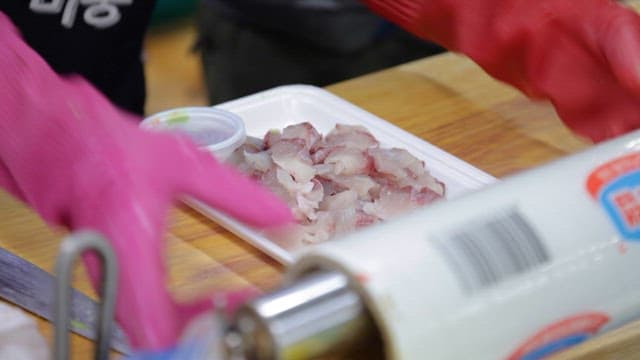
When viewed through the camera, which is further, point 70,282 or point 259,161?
point 259,161

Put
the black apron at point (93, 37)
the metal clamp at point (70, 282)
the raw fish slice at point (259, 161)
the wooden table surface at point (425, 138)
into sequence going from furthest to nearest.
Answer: the black apron at point (93, 37) → the raw fish slice at point (259, 161) → the wooden table surface at point (425, 138) → the metal clamp at point (70, 282)

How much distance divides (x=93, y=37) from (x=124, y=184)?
72 cm

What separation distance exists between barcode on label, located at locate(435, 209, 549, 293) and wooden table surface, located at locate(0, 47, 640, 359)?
233 mm

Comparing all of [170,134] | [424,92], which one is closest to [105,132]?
[170,134]

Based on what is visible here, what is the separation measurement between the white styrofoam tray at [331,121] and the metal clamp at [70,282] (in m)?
0.38

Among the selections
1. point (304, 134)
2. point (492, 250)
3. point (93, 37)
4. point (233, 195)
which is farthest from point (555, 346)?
point (93, 37)

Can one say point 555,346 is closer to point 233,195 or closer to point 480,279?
point 480,279

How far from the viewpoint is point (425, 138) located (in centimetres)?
107

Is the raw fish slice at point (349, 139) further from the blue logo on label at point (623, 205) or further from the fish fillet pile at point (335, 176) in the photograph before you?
the blue logo on label at point (623, 205)

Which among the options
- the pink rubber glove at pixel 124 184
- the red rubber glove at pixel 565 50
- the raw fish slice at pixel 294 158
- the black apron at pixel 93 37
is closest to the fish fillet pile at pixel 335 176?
the raw fish slice at pixel 294 158

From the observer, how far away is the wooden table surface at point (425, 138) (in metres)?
0.85

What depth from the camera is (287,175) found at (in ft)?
3.03

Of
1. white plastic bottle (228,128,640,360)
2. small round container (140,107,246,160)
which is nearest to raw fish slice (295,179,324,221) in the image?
small round container (140,107,246,160)

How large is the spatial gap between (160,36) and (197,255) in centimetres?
204
